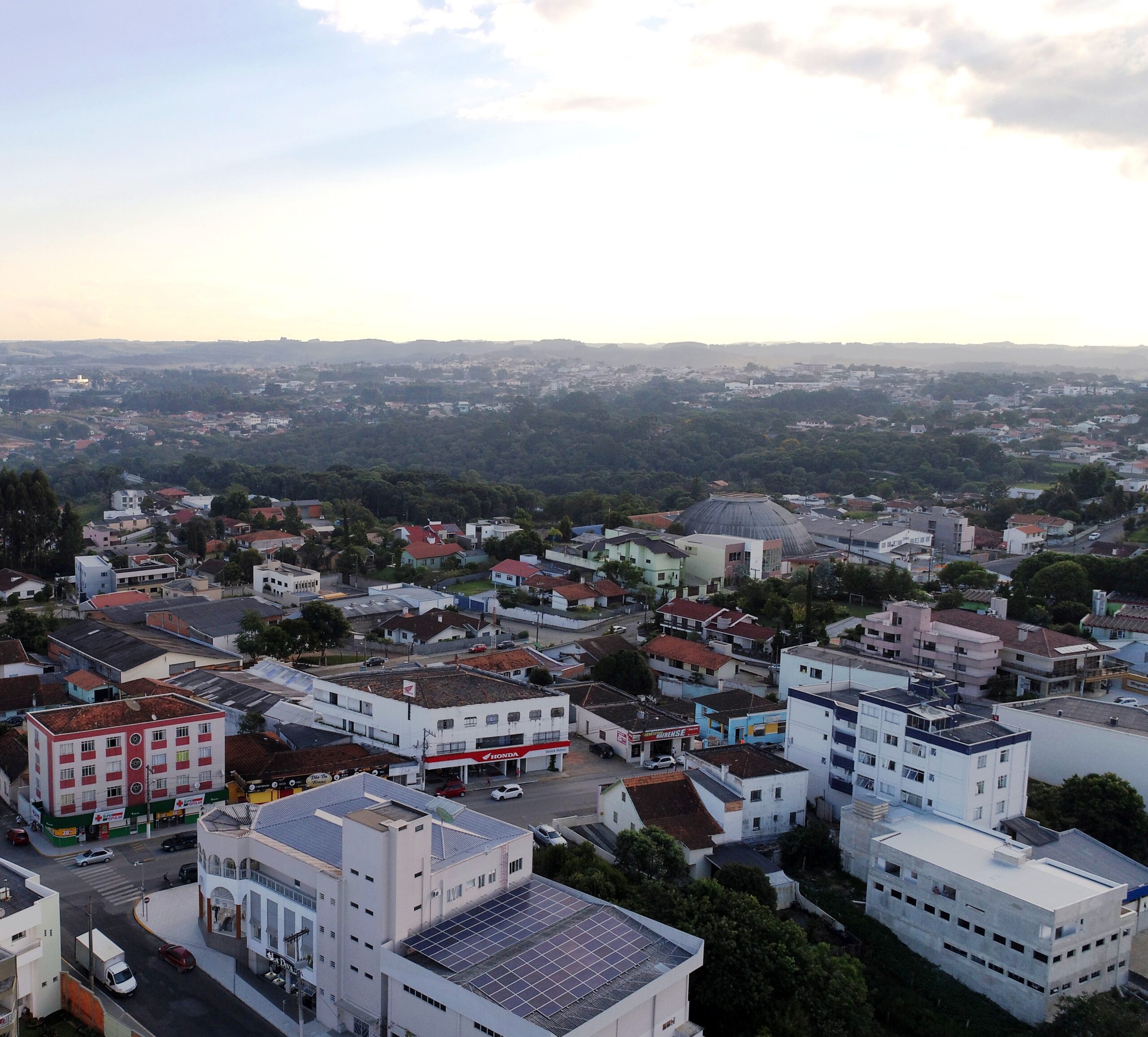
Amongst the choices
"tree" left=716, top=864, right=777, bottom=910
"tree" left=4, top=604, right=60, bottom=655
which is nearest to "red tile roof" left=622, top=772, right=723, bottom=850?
"tree" left=716, top=864, right=777, bottom=910

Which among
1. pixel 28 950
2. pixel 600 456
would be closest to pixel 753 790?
pixel 28 950

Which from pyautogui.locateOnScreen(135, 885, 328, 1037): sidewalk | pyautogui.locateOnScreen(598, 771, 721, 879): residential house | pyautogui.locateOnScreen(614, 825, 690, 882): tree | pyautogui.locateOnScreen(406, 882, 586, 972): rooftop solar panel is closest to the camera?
pyautogui.locateOnScreen(406, 882, 586, 972): rooftop solar panel

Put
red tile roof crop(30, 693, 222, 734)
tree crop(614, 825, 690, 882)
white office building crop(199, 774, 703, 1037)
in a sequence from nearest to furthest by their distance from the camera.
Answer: white office building crop(199, 774, 703, 1037) → tree crop(614, 825, 690, 882) → red tile roof crop(30, 693, 222, 734)

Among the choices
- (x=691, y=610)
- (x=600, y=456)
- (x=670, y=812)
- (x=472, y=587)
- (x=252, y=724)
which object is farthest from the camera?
(x=600, y=456)

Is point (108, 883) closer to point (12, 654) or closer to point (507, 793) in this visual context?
point (507, 793)

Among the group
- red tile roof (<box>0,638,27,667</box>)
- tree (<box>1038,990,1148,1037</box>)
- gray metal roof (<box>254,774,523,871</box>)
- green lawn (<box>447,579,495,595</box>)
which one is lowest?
tree (<box>1038,990,1148,1037</box>)

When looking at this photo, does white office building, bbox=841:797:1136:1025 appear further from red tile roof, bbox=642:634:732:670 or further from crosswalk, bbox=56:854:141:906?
crosswalk, bbox=56:854:141:906

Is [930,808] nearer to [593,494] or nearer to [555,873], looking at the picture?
[555,873]
